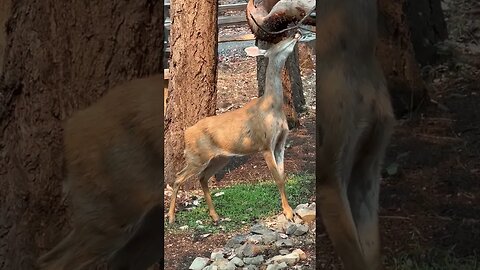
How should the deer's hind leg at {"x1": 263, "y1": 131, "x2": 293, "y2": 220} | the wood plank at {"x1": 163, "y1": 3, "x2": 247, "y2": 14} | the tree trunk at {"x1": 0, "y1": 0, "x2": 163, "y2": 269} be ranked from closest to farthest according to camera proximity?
the tree trunk at {"x1": 0, "y1": 0, "x2": 163, "y2": 269} → the deer's hind leg at {"x1": 263, "y1": 131, "x2": 293, "y2": 220} → the wood plank at {"x1": 163, "y1": 3, "x2": 247, "y2": 14}

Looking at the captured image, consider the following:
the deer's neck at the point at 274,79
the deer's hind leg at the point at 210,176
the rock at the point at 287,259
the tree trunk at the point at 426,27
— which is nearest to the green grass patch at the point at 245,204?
the deer's hind leg at the point at 210,176

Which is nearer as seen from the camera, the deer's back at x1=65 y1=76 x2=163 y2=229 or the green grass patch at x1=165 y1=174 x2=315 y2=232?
the deer's back at x1=65 y1=76 x2=163 y2=229

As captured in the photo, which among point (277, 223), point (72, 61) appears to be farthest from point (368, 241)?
point (72, 61)

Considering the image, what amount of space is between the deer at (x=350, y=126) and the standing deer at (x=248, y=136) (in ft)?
0.45

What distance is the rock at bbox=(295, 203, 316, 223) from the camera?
194 cm

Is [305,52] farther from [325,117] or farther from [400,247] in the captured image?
[400,247]

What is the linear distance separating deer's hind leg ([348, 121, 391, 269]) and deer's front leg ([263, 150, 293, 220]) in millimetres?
174

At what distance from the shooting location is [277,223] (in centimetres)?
195

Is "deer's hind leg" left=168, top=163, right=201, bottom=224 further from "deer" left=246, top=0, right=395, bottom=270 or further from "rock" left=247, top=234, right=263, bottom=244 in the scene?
"deer" left=246, top=0, right=395, bottom=270

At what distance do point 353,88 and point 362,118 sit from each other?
79 millimetres

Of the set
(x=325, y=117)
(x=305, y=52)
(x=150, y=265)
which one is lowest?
(x=150, y=265)

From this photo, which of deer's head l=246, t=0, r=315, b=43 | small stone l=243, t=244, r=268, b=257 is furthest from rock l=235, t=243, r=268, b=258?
deer's head l=246, t=0, r=315, b=43

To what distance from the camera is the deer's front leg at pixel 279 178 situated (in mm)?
1933

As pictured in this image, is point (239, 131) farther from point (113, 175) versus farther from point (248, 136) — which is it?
point (113, 175)
